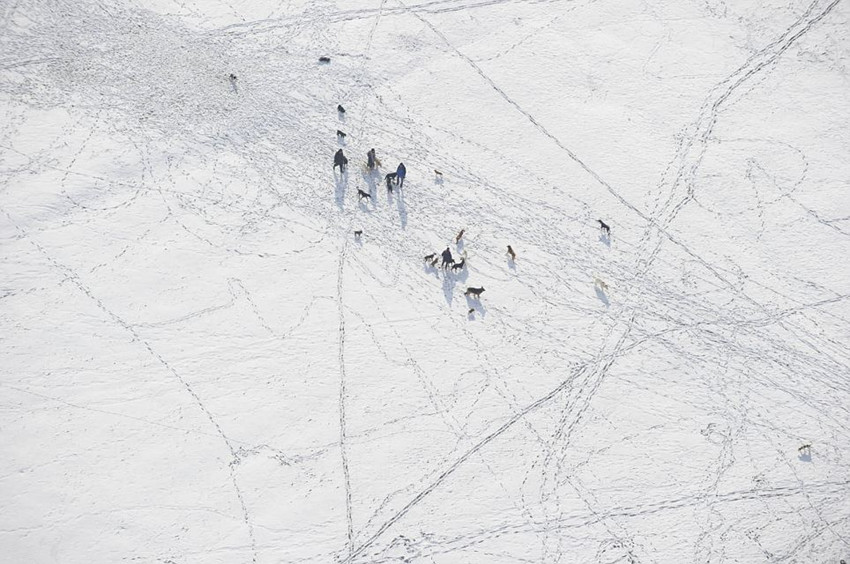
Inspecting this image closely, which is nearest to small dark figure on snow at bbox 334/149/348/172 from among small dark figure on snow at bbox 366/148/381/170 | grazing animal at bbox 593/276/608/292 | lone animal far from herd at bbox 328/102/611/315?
lone animal far from herd at bbox 328/102/611/315

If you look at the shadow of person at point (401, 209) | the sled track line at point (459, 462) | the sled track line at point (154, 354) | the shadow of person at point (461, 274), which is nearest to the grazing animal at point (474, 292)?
the shadow of person at point (461, 274)

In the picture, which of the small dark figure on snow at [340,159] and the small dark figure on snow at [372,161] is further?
the small dark figure on snow at [372,161]

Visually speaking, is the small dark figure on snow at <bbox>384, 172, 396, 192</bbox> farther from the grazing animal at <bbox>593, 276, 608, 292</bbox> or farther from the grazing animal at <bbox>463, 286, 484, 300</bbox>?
Result: the grazing animal at <bbox>593, 276, 608, 292</bbox>

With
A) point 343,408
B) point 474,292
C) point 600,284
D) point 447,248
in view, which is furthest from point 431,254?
point 343,408

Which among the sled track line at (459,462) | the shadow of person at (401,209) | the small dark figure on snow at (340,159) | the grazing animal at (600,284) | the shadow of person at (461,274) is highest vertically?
the small dark figure on snow at (340,159)

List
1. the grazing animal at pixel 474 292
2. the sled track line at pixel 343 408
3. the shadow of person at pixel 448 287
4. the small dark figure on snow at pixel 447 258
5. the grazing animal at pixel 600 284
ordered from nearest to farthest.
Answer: the sled track line at pixel 343 408 < the grazing animal at pixel 474 292 < the shadow of person at pixel 448 287 < the small dark figure on snow at pixel 447 258 < the grazing animal at pixel 600 284

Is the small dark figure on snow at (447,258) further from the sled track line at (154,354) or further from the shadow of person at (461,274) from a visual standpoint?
the sled track line at (154,354)

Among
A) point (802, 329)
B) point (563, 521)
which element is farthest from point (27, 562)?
point (802, 329)
